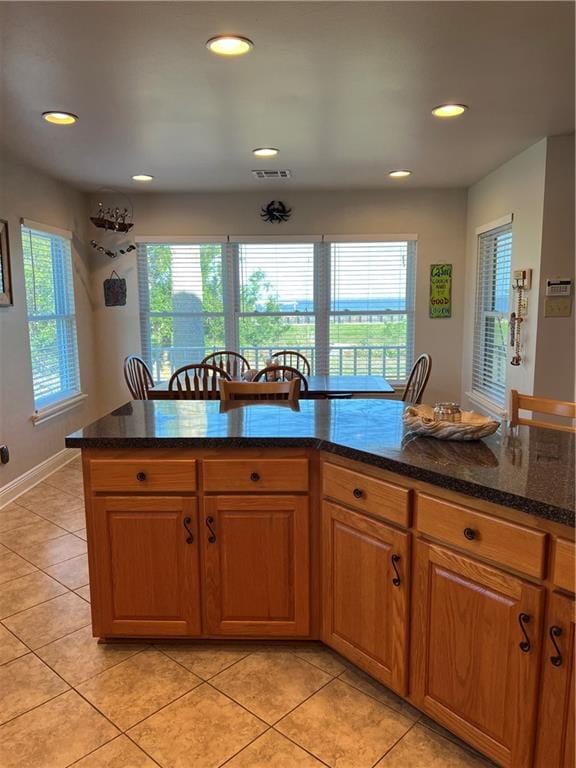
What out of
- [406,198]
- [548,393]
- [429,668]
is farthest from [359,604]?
[406,198]

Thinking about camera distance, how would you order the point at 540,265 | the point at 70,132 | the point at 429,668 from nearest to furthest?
the point at 429,668
the point at 70,132
the point at 540,265

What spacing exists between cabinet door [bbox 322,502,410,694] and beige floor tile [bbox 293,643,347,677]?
0.32 ft

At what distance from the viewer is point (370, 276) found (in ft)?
17.4

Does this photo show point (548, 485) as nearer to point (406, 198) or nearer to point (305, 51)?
point (305, 51)

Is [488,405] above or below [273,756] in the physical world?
above

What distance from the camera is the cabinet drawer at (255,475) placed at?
2.01 meters

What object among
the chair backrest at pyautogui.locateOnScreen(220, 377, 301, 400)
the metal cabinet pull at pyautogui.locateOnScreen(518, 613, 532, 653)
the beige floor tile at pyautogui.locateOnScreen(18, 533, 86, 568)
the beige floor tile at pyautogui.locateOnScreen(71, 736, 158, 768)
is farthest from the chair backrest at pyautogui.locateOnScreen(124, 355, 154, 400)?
the metal cabinet pull at pyautogui.locateOnScreen(518, 613, 532, 653)

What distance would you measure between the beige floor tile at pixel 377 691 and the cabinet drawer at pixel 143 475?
910mm

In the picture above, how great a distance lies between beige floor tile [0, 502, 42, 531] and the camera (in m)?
3.44

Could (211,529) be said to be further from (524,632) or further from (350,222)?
(350,222)

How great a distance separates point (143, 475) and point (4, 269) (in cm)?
244

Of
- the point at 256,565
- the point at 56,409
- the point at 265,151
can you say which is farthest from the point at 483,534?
the point at 56,409

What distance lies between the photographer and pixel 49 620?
2.42 meters

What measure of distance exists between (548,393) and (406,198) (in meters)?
2.39
